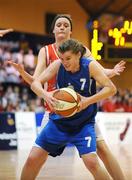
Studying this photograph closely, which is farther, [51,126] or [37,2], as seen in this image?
[37,2]

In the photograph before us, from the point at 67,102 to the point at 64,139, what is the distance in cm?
44

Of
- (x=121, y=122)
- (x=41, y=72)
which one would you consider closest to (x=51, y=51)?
(x=41, y=72)

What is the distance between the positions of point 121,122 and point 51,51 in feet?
30.6

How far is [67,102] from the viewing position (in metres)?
4.72

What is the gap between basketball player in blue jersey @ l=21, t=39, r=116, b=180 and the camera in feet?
16.0

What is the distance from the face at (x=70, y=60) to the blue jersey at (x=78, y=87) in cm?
7

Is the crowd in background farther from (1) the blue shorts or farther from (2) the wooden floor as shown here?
(1) the blue shorts

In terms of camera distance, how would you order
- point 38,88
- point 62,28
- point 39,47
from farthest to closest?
point 39,47, point 62,28, point 38,88

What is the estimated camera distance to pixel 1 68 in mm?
17297

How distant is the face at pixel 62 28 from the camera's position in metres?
5.46

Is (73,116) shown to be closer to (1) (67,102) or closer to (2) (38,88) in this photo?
(1) (67,102)

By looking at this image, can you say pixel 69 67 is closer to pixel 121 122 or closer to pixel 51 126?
pixel 51 126

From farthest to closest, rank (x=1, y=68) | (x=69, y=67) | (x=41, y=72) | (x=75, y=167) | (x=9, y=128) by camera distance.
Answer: (x=1, y=68)
(x=9, y=128)
(x=75, y=167)
(x=41, y=72)
(x=69, y=67)

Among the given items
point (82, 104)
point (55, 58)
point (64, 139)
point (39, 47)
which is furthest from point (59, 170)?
point (39, 47)
